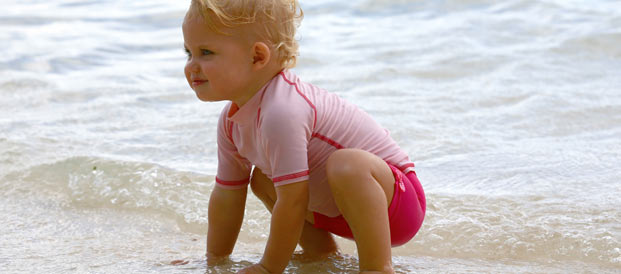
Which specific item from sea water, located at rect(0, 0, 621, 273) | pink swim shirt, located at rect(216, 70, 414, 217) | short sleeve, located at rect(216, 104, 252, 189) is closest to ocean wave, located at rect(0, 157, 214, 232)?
sea water, located at rect(0, 0, 621, 273)

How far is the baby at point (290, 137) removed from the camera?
6.07ft

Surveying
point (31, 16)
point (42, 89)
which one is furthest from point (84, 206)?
point (31, 16)

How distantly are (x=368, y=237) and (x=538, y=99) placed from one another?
297 cm

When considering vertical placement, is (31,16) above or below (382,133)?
below

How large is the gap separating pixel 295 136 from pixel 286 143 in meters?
0.03

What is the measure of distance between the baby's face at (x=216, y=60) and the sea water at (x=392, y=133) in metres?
0.53

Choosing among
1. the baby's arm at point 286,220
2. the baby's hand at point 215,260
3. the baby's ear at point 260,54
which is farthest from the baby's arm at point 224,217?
the baby's ear at point 260,54

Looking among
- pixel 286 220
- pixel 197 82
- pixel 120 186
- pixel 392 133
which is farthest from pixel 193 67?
pixel 392 133

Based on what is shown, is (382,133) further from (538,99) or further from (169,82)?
(169,82)

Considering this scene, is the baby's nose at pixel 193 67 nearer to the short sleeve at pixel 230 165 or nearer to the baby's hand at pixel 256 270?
the short sleeve at pixel 230 165

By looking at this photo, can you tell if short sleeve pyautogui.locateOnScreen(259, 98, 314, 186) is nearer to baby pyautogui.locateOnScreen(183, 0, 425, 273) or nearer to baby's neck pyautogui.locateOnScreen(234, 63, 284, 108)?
baby pyautogui.locateOnScreen(183, 0, 425, 273)

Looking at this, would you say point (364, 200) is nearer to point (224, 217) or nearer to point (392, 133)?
point (224, 217)

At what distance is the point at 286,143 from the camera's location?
1.83m

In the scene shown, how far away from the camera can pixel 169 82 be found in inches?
217
